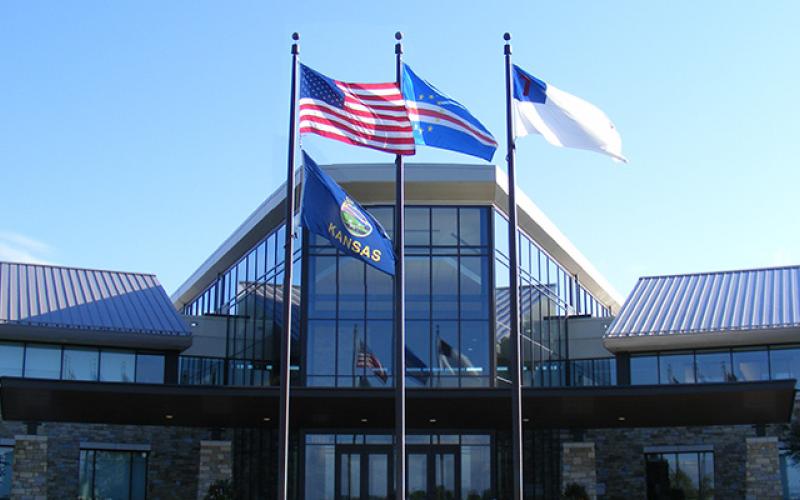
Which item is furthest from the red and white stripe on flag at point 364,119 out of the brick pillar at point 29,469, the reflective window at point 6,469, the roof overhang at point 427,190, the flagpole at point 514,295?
the reflective window at point 6,469

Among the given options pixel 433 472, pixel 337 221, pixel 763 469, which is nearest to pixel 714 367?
pixel 763 469

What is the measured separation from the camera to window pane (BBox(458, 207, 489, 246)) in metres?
35.0

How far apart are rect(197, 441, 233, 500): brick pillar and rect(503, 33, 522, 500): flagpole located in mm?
14654

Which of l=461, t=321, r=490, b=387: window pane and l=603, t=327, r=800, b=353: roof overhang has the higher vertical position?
l=603, t=327, r=800, b=353: roof overhang

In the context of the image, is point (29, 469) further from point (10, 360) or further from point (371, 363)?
point (371, 363)

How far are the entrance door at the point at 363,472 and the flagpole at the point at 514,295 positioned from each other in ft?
45.1

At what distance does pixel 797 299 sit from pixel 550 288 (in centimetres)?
777

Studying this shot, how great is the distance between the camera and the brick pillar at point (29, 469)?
32.6 m

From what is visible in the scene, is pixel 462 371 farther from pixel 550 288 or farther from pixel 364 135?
pixel 364 135

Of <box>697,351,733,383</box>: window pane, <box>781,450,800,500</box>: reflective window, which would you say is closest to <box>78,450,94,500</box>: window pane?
<box>697,351,733,383</box>: window pane

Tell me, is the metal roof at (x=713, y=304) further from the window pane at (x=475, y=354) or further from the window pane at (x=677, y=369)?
the window pane at (x=475, y=354)

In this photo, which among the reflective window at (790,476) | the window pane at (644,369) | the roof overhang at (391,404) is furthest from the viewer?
the window pane at (644,369)

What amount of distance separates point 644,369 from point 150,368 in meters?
15.7

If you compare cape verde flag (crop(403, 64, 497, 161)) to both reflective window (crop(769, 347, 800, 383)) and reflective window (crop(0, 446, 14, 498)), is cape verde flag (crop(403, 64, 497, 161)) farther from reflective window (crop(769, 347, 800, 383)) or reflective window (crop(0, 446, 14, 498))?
reflective window (crop(0, 446, 14, 498))
